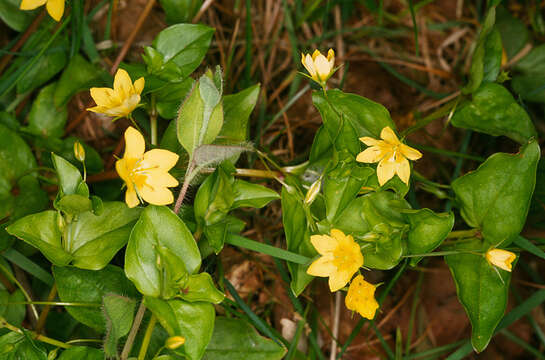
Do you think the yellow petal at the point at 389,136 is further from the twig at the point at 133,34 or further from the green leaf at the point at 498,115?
the twig at the point at 133,34

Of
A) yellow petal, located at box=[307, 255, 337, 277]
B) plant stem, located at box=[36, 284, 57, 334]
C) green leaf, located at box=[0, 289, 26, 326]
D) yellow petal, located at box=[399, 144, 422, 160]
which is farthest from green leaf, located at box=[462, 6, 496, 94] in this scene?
green leaf, located at box=[0, 289, 26, 326]

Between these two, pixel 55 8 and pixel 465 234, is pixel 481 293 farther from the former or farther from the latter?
pixel 55 8

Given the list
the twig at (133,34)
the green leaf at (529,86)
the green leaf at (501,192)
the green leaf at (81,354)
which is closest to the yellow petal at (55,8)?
the twig at (133,34)

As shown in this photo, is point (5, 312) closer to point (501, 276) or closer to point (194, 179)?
point (194, 179)

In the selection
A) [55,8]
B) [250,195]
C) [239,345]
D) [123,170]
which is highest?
[55,8]

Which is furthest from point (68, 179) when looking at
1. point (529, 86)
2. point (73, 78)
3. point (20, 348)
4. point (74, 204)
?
point (529, 86)
